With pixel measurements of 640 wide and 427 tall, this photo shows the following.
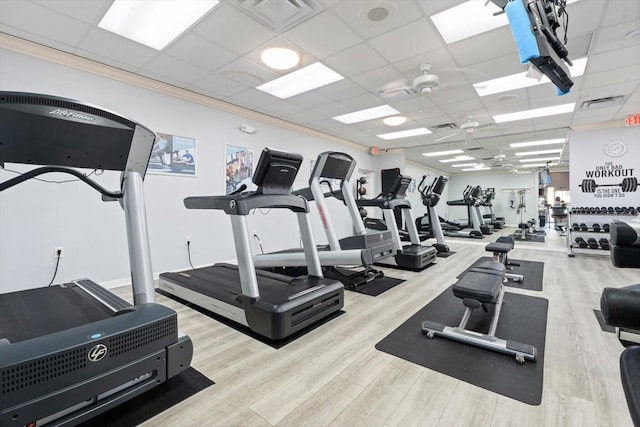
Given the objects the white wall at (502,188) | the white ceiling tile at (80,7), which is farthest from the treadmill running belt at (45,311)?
the white wall at (502,188)

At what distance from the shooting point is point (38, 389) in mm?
1061

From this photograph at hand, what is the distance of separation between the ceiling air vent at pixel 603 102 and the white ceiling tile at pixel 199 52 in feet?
18.7

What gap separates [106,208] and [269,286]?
2589 mm

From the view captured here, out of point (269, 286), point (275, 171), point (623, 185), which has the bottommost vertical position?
point (269, 286)

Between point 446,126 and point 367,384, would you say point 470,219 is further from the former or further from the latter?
point 367,384

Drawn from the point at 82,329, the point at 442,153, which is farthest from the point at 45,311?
the point at 442,153

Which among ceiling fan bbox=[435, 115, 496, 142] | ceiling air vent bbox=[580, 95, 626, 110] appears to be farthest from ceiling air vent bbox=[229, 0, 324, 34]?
ceiling air vent bbox=[580, 95, 626, 110]

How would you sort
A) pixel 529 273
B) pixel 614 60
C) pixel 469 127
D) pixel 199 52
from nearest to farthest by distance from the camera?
pixel 199 52
pixel 614 60
pixel 529 273
pixel 469 127

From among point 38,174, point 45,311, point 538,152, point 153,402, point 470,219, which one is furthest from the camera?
point 470,219

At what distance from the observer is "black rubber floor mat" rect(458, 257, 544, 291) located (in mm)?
3494

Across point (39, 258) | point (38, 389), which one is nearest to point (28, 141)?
point (38, 389)

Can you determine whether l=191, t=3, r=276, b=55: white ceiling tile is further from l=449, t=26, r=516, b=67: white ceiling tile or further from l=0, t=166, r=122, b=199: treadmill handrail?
l=449, t=26, r=516, b=67: white ceiling tile

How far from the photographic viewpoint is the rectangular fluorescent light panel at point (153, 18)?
8.27 ft

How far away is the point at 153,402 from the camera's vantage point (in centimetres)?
147
